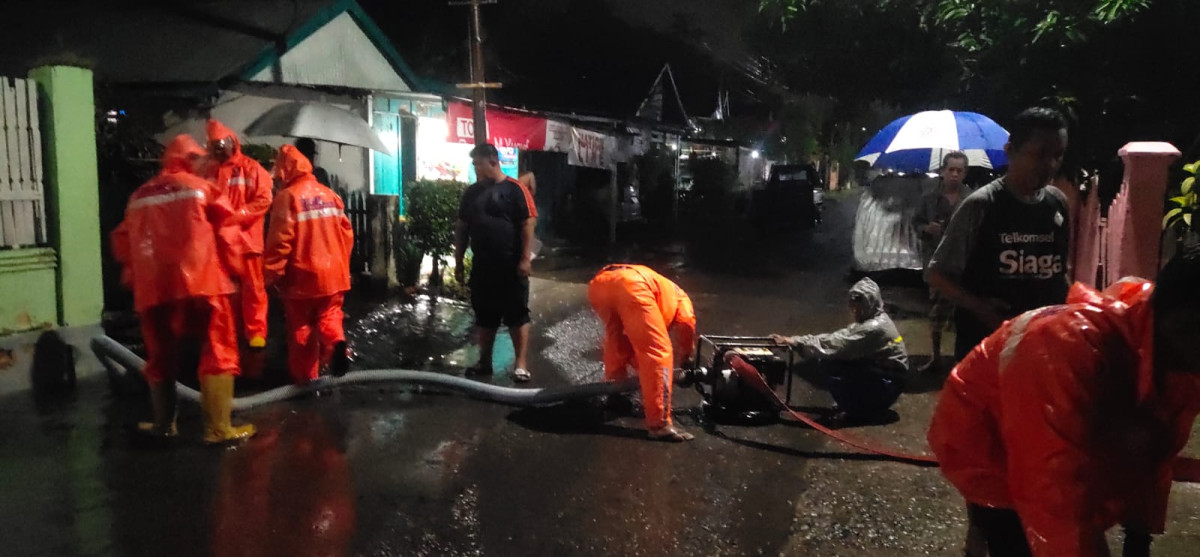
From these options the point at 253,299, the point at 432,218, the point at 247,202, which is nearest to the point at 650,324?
the point at 253,299

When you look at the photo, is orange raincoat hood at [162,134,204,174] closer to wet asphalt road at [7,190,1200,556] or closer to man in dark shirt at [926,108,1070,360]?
wet asphalt road at [7,190,1200,556]

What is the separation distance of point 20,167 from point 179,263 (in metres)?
2.28

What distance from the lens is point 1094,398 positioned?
167 cm

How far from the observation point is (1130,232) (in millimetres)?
7094

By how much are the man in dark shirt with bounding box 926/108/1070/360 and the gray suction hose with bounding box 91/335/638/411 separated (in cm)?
237

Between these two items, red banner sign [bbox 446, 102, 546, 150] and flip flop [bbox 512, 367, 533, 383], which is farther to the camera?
red banner sign [bbox 446, 102, 546, 150]

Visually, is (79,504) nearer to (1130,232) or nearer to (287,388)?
(287,388)

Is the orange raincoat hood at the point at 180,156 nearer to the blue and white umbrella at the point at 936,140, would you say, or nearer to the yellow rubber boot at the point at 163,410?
the yellow rubber boot at the point at 163,410

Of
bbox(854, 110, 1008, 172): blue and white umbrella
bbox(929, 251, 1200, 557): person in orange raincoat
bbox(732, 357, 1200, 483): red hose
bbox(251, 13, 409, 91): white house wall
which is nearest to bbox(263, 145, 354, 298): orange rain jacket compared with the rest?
bbox(732, 357, 1200, 483): red hose

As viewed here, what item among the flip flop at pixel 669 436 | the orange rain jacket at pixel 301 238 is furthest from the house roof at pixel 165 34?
the flip flop at pixel 669 436

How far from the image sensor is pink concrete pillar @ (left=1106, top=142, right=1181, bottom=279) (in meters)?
6.93

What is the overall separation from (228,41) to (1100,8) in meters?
9.67

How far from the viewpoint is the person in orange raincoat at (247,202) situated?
557 cm

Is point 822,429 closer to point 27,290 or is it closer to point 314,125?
point 27,290
